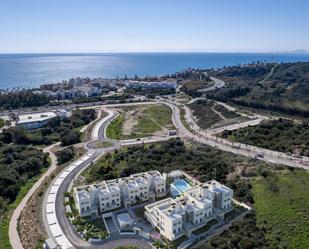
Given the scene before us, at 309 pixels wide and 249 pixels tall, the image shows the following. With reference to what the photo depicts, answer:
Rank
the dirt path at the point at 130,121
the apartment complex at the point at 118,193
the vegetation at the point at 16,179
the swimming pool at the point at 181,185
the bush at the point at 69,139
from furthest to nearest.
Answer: the dirt path at the point at 130,121
the bush at the point at 69,139
the swimming pool at the point at 181,185
the vegetation at the point at 16,179
the apartment complex at the point at 118,193

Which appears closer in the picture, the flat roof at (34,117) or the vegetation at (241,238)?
the vegetation at (241,238)

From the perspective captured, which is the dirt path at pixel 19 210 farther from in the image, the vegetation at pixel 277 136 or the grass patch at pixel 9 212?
the vegetation at pixel 277 136

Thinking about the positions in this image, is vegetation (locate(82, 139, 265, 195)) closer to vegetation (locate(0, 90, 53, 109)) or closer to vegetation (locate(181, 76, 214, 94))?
vegetation (locate(0, 90, 53, 109))

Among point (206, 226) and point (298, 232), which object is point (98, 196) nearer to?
point (206, 226)

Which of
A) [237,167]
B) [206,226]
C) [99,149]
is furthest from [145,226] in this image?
[99,149]

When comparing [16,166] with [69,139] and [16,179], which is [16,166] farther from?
[69,139]

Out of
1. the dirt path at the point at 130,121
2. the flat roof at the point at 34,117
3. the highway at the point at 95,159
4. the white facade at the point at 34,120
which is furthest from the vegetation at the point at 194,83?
the white facade at the point at 34,120
